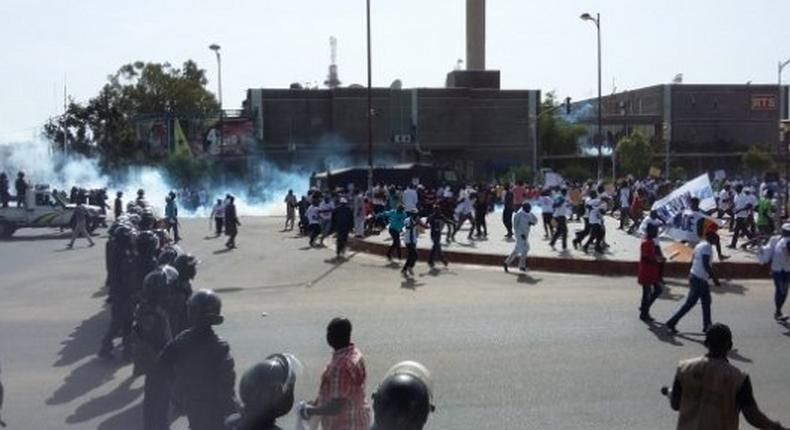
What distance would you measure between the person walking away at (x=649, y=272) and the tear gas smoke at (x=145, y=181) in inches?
1462

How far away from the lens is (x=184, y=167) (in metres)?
58.3

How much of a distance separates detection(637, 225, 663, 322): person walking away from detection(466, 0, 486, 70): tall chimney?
221 feet

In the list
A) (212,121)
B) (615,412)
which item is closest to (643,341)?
(615,412)

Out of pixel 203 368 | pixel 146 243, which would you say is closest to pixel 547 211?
pixel 146 243

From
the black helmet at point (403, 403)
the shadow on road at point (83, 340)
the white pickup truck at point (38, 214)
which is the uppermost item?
the black helmet at point (403, 403)

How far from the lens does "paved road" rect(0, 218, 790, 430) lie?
8.47 m

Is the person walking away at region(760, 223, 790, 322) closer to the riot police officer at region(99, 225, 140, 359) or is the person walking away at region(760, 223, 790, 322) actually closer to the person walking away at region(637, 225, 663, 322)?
the person walking away at region(637, 225, 663, 322)

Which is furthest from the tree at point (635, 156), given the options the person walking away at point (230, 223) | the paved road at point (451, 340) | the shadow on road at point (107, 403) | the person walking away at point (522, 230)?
the shadow on road at point (107, 403)

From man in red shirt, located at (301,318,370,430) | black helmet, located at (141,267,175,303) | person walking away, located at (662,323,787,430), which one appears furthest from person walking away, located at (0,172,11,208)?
person walking away, located at (662,323,787,430)

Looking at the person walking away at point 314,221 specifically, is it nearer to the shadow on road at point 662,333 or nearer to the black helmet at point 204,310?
the shadow on road at point 662,333

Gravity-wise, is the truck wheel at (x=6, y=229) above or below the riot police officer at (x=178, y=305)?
below

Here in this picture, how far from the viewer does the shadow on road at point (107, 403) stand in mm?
8391

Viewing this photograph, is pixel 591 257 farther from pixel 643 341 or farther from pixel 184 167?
pixel 184 167

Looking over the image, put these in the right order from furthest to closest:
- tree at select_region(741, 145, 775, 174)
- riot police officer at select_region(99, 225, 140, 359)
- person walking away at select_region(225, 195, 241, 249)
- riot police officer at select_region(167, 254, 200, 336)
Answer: tree at select_region(741, 145, 775, 174)
person walking away at select_region(225, 195, 241, 249)
riot police officer at select_region(99, 225, 140, 359)
riot police officer at select_region(167, 254, 200, 336)
